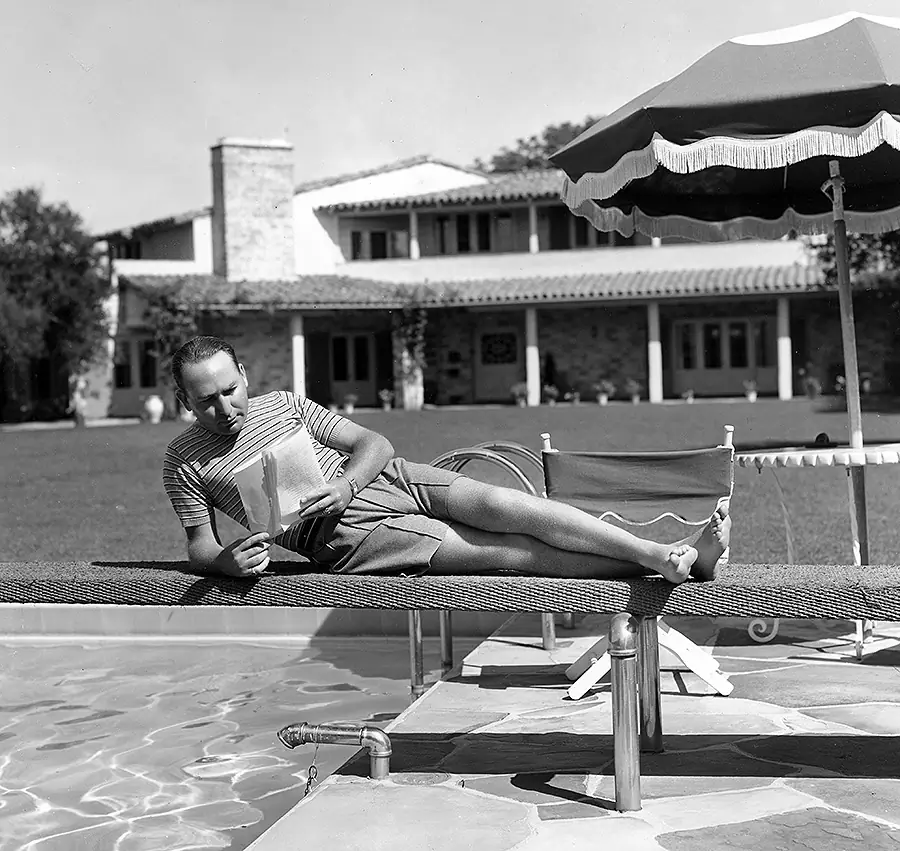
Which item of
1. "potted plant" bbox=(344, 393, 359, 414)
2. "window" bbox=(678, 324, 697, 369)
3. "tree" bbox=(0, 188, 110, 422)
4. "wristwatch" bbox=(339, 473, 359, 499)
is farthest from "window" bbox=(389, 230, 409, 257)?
"wristwatch" bbox=(339, 473, 359, 499)

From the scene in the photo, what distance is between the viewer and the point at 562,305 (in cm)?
3325

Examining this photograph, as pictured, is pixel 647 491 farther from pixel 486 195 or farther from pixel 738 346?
pixel 486 195

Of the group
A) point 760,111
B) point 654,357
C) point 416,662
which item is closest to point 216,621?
point 416,662

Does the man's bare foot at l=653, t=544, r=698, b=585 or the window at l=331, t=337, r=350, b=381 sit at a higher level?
the window at l=331, t=337, r=350, b=381

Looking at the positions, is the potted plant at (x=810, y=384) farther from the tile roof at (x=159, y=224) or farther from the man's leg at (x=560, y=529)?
the man's leg at (x=560, y=529)

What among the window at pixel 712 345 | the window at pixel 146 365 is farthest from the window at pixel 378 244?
the window at pixel 712 345

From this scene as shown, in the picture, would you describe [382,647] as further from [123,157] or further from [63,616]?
[123,157]

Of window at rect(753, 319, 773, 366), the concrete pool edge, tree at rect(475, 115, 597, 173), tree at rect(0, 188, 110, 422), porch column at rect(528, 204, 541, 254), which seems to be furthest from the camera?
tree at rect(475, 115, 597, 173)

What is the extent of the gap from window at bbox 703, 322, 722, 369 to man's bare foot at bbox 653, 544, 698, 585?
102 feet

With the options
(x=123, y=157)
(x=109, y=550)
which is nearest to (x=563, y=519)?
(x=109, y=550)

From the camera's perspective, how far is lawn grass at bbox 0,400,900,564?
977 cm

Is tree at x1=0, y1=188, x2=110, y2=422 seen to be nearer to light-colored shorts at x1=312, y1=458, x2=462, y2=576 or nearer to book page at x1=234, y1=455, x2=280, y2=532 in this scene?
light-colored shorts at x1=312, y1=458, x2=462, y2=576

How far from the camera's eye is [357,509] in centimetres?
377

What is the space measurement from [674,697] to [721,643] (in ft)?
3.55
